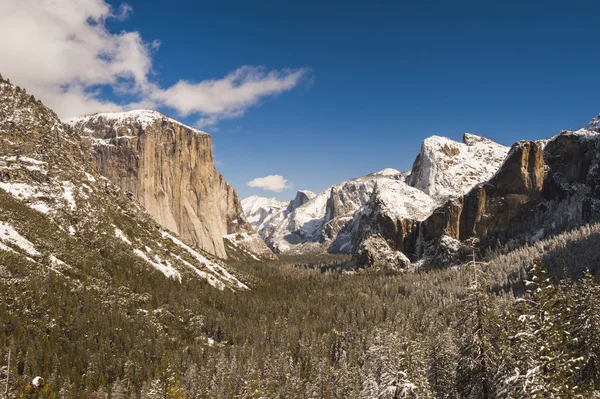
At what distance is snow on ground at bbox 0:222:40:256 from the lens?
381 feet

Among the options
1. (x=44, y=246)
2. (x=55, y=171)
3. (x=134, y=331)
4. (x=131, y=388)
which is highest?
(x=55, y=171)

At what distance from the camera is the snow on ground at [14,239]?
381ft

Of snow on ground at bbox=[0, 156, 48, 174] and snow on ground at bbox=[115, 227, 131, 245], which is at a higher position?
snow on ground at bbox=[0, 156, 48, 174]

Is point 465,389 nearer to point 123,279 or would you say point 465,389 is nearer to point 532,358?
point 532,358

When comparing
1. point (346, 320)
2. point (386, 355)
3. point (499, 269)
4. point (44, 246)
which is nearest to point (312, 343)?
point (346, 320)

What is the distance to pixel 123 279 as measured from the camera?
139250mm

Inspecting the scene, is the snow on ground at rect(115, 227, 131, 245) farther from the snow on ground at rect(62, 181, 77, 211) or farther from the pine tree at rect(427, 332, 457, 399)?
the pine tree at rect(427, 332, 457, 399)

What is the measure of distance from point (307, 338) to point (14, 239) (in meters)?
96.6

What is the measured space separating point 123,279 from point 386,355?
414 feet

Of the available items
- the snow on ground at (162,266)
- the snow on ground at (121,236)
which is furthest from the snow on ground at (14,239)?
the snow on ground at (162,266)

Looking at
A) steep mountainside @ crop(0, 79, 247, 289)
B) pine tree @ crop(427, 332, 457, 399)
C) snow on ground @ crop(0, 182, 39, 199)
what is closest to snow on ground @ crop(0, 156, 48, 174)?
steep mountainside @ crop(0, 79, 247, 289)

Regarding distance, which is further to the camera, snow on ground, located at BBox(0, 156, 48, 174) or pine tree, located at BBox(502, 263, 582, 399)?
snow on ground, located at BBox(0, 156, 48, 174)

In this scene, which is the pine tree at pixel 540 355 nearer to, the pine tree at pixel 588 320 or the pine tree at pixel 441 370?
the pine tree at pixel 588 320

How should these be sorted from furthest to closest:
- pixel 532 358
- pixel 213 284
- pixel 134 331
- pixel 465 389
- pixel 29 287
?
pixel 213 284 < pixel 134 331 < pixel 29 287 < pixel 465 389 < pixel 532 358
